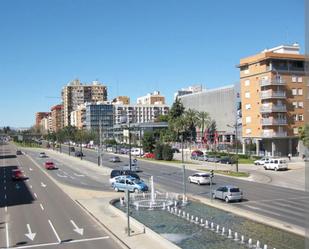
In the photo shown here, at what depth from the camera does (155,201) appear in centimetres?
3966

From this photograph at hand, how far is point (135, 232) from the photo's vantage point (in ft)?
87.8

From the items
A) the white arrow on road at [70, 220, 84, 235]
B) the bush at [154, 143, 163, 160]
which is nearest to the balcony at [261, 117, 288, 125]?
the bush at [154, 143, 163, 160]

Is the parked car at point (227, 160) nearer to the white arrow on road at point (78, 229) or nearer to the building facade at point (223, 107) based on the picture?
the building facade at point (223, 107)

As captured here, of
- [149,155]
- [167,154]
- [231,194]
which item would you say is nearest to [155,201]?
[231,194]

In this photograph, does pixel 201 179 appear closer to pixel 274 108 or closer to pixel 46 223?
pixel 46 223

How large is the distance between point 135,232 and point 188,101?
135879 mm

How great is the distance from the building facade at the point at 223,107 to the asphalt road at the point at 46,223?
278 ft

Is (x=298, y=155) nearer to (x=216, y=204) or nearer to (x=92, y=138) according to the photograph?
(x=216, y=204)

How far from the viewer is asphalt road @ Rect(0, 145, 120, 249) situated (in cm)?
2530

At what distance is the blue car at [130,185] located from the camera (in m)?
46.7

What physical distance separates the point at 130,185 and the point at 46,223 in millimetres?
16867

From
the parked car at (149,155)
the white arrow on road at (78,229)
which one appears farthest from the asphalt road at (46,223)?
the parked car at (149,155)

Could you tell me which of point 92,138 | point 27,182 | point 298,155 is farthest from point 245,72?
point 92,138

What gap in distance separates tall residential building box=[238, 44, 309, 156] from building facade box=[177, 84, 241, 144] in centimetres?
2974
